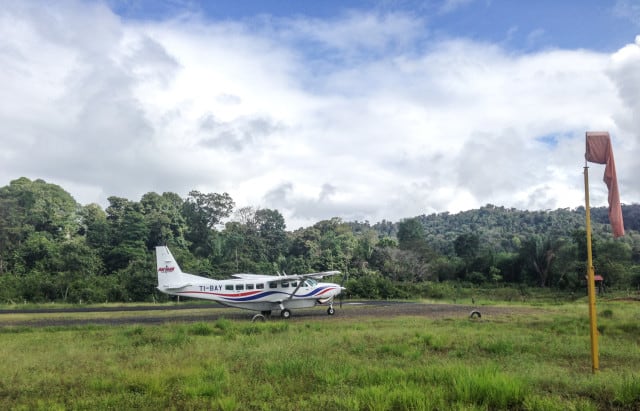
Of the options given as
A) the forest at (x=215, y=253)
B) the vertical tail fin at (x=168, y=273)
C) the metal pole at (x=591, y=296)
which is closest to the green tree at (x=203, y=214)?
the forest at (x=215, y=253)

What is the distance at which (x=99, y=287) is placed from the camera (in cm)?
4122

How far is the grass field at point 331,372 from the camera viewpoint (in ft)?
21.4

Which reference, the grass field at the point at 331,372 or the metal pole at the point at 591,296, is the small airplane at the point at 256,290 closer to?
the grass field at the point at 331,372

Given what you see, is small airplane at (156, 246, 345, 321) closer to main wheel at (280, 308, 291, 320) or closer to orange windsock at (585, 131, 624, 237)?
main wheel at (280, 308, 291, 320)

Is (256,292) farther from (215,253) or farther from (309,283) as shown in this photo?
(215,253)

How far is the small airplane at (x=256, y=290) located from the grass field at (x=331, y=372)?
30.1 ft

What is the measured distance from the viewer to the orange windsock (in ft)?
27.9

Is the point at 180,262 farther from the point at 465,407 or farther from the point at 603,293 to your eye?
the point at 465,407

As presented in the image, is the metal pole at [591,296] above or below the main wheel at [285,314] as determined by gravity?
above

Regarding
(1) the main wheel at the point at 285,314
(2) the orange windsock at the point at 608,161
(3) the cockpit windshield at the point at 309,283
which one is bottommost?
(1) the main wheel at the point at 285,314

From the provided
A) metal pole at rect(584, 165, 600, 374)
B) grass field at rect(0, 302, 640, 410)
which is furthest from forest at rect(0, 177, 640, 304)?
metal pole at rect(584, 165, 600, 374)

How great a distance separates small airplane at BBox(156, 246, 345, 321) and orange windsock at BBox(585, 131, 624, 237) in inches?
653

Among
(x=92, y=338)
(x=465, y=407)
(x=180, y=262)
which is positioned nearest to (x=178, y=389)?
(x=465, y=407)

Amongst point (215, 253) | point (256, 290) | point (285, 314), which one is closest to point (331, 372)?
point (256, 290)
